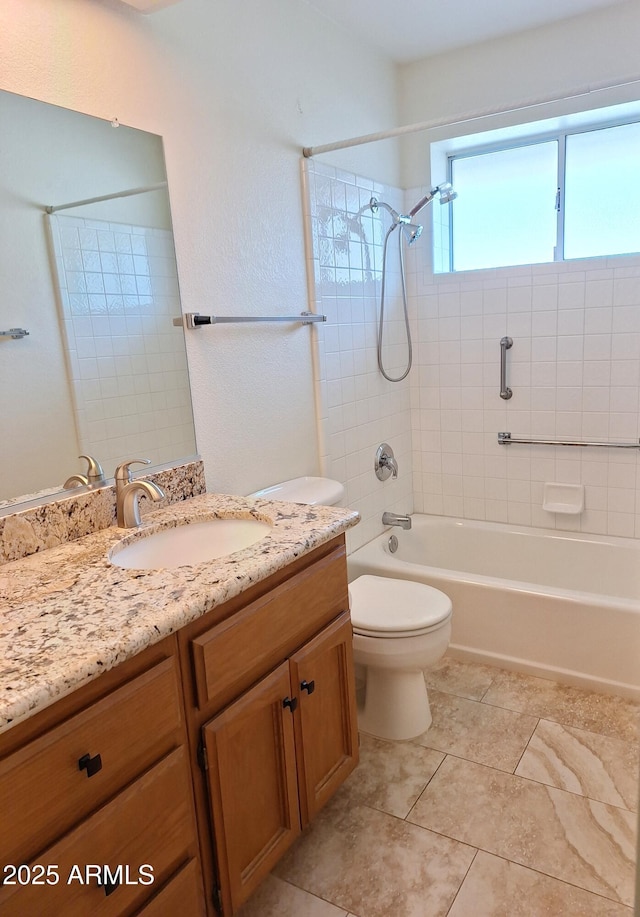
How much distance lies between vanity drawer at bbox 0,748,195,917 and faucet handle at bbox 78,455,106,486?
0.73 meters

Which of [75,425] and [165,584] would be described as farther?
[75,425]

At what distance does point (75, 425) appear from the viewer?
158 cm

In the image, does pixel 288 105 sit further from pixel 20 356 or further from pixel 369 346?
pixel 20 356

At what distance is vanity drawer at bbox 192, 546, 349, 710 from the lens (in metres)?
1.22

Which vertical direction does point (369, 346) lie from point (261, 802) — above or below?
above

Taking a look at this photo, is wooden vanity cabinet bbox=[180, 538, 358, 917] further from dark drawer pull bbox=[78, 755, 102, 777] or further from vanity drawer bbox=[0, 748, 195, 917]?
dark drawer pull bbox=[78, 755, 102, 777]

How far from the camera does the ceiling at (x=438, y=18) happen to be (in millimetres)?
2340

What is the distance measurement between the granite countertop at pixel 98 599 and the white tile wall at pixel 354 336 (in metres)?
0.99

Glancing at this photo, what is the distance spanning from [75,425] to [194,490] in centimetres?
44

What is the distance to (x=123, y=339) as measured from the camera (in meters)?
1.68

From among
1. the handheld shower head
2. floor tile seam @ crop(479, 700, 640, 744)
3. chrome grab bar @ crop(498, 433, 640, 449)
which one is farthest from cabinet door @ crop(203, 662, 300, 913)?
the handheld shower head

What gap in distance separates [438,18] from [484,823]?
2.82 meters

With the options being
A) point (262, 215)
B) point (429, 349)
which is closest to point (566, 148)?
point (429, 349)

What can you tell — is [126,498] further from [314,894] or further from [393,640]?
[314,894]
